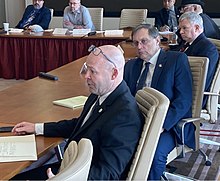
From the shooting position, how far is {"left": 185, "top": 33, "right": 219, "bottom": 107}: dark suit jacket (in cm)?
323

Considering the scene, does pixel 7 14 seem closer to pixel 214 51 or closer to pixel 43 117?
pixel 214 51

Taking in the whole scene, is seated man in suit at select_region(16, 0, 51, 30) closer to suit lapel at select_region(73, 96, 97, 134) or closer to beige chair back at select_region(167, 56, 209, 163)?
beige chair back at select_region(167, 56, 209, 163)

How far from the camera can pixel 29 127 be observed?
2.04 metres

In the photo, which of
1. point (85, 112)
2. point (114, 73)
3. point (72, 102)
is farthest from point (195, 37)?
point (114, 73)

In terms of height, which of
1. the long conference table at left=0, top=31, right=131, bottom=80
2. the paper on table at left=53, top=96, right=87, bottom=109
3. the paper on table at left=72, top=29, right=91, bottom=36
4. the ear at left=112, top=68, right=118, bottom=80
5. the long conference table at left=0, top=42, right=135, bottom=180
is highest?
the ear at left=112, top=68, right=118, bottom=80

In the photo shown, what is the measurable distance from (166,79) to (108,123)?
1.00 meters

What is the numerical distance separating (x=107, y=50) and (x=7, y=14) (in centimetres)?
788

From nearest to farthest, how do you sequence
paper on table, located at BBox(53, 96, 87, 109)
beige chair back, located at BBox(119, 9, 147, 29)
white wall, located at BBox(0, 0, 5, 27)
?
paper on table, located at BBox(53, 96, 87, 109) < beige chair back, located at BBox(119, 9, 147, 29) < white wall, located at BBox(0, 0, 5, 27)

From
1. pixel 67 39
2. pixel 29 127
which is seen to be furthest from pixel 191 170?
pixel 67 39

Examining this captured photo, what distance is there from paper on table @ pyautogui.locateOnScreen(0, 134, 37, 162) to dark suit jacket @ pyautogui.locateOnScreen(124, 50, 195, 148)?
3.15ft

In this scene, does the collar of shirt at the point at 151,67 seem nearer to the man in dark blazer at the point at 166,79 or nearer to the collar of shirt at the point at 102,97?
the man in dark blazer at the point at 166,79

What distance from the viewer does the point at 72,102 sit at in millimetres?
2580

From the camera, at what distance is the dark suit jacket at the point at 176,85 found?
259 cm

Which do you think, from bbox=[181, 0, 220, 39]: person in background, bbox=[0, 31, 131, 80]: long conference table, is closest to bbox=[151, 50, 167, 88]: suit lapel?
bbox=[181, 0, 220, 39]: person in background
